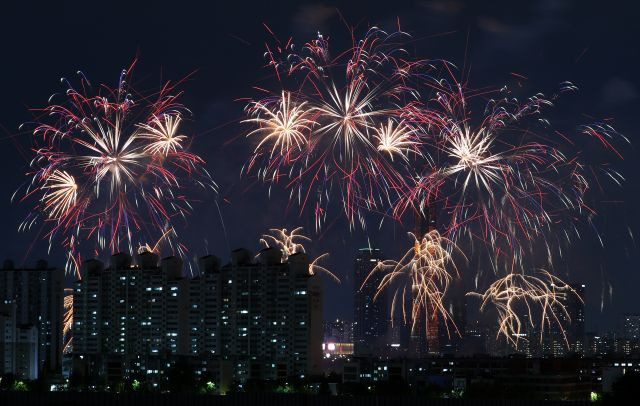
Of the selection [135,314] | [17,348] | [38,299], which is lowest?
[17,348]

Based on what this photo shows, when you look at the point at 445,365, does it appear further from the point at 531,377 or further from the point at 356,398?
the point at 356,398

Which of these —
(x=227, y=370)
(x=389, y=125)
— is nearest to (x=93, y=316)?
(x=227, y=370)

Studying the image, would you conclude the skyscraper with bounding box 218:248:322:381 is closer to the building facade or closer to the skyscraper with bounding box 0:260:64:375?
the building facade

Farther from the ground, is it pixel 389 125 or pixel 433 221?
pixel 433 221

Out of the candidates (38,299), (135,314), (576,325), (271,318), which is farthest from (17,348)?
(576,325)

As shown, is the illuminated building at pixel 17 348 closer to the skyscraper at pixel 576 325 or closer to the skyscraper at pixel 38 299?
the skyscraper at pixel 38 299

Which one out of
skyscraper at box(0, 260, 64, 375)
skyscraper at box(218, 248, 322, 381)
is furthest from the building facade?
skyscraper at box(0, 260, 64, 375)

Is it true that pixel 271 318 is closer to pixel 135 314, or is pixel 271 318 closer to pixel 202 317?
pixel 202 317

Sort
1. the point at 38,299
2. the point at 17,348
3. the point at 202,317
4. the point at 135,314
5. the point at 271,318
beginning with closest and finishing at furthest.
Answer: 1. the point at 271,318
2. the point at 202,317
3. the point at 135,314
4. the point at 17,348
5. the point at 38,299
